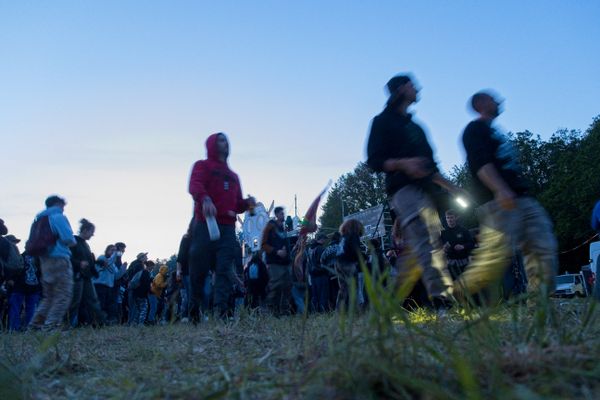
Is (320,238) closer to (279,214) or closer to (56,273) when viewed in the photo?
(279,214)

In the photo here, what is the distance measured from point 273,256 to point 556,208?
4326 cm

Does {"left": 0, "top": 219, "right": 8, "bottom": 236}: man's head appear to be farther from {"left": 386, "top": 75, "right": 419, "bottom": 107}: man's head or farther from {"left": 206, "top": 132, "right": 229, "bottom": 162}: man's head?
{"left": 386, "top": 75, "right": 419, "bottom": 107}: man's head

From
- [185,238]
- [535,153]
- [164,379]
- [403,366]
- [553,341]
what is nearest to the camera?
[403,366]

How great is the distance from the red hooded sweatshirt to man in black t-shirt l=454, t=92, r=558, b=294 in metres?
2.73

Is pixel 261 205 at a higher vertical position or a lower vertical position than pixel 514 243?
higher

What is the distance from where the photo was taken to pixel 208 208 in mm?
6098

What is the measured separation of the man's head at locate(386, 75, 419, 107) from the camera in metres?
4.79

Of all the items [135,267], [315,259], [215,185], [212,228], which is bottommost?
[315,259]

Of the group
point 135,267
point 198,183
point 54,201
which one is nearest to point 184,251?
point 54,201

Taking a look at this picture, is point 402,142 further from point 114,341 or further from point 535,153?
point 535,153

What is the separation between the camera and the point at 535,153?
5841 cm

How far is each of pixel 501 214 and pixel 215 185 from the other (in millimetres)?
3135

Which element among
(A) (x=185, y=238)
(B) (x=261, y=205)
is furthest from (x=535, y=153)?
(A) (x=185, y=238)

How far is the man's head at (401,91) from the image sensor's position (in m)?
4.79
